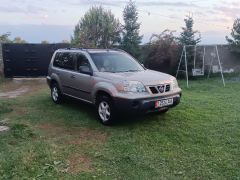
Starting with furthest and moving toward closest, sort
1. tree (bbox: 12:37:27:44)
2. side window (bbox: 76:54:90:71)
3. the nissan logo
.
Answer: tree (bbox: 12:37:27:44)
side window (bbox: 76:54:90:71)
the nissan logo

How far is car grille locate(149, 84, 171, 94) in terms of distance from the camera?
21.5 ft

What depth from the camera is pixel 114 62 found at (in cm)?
770

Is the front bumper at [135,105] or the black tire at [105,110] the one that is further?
the black tire at [105,110]

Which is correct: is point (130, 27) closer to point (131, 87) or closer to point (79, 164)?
point (131, 87)

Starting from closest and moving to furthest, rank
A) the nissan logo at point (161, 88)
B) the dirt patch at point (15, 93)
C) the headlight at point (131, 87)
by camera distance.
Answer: the headlight at point (131, 87)
the nissan logo at point (161, 88)
the dirt patch at point (15, 93)

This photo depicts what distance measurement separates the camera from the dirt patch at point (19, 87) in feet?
38.3

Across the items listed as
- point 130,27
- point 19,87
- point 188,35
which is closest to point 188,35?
point 188,35

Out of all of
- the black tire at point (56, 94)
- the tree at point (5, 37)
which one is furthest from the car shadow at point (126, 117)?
the tree at point (5, 37)

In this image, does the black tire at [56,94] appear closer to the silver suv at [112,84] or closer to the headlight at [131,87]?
the silver suv at [112,84]

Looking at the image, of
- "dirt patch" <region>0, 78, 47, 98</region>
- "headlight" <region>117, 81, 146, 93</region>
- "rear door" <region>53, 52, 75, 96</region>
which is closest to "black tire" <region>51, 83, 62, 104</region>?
"rear door" <region>53, 52, 75, 96</region>

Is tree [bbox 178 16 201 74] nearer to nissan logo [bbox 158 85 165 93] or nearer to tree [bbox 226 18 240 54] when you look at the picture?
tree [bbox 226 18 240 54]

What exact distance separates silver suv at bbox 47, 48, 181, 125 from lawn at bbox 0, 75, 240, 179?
44 centimetres

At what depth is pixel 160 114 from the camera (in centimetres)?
754

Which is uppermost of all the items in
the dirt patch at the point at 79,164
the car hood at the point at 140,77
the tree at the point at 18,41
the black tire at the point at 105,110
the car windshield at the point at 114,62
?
the tree at the point at 18,41
